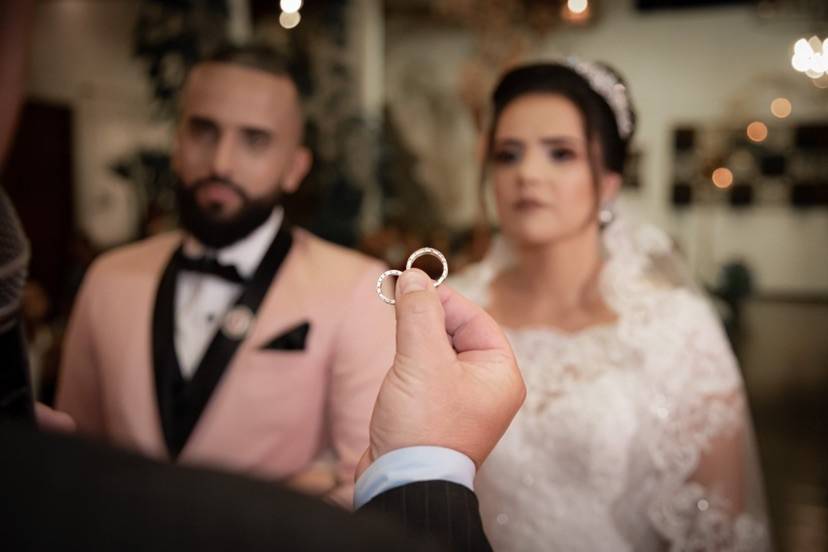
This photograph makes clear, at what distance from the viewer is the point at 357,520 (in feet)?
0.60

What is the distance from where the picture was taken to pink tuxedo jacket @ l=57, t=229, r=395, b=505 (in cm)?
83

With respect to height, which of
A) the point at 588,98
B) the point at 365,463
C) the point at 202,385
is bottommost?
the point at 202,385

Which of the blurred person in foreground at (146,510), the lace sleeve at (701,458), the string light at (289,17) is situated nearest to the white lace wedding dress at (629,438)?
the lace sleeve at (701,458)

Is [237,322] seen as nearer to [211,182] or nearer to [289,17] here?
[211,182]

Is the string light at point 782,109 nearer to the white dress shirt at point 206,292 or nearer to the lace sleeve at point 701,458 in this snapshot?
the lace sleeve at point 701,458

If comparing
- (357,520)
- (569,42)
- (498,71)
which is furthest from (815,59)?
(357,520)

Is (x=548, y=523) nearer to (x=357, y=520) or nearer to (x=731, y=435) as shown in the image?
(x=731, y=435)

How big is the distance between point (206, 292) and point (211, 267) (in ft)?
0.11

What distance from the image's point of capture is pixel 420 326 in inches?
15.1

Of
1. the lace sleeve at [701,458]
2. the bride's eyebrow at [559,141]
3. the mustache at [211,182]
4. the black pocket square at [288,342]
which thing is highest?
the bride's eyebrow at [559,141]

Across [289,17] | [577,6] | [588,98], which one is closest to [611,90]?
[588,98]

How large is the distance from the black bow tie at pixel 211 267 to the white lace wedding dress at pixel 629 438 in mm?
336

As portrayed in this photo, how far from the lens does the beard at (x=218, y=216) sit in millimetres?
855

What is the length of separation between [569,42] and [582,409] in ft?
1.92
